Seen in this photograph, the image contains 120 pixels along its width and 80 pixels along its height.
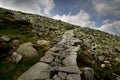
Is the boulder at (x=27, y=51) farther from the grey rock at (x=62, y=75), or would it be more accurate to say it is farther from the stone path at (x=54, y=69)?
the grey rock at (x=62, y=75)

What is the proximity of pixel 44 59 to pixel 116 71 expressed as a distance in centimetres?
1295

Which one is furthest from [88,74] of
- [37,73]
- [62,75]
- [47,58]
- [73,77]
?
[37,73]

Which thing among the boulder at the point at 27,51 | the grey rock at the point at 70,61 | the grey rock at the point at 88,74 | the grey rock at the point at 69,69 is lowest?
the grey rock at the point at 88,74

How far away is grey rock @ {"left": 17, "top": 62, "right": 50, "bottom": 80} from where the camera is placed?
18.0 m

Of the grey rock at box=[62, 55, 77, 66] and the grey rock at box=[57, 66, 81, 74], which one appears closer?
the grey rock at box=[57, 66, 81, 74]

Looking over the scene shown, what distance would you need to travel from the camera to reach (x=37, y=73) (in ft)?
61.7

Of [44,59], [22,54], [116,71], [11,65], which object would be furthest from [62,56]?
[116,71]

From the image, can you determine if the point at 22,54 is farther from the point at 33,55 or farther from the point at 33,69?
the point at 33,69

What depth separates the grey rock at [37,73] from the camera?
18016 millimetres

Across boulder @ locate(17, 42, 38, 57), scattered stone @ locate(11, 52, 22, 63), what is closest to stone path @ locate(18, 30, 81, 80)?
boulder @ locate(17, 42, 38, 57)

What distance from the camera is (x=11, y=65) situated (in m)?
20.7

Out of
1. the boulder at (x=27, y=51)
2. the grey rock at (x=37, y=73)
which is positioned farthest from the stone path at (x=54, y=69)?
the boulder at (x=27, y=51)

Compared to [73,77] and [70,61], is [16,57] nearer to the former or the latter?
[70,61]

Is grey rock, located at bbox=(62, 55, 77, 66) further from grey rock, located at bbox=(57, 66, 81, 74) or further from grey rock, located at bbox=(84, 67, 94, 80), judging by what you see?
grey rock, located at bbox=(84, 67, 94, 80)
